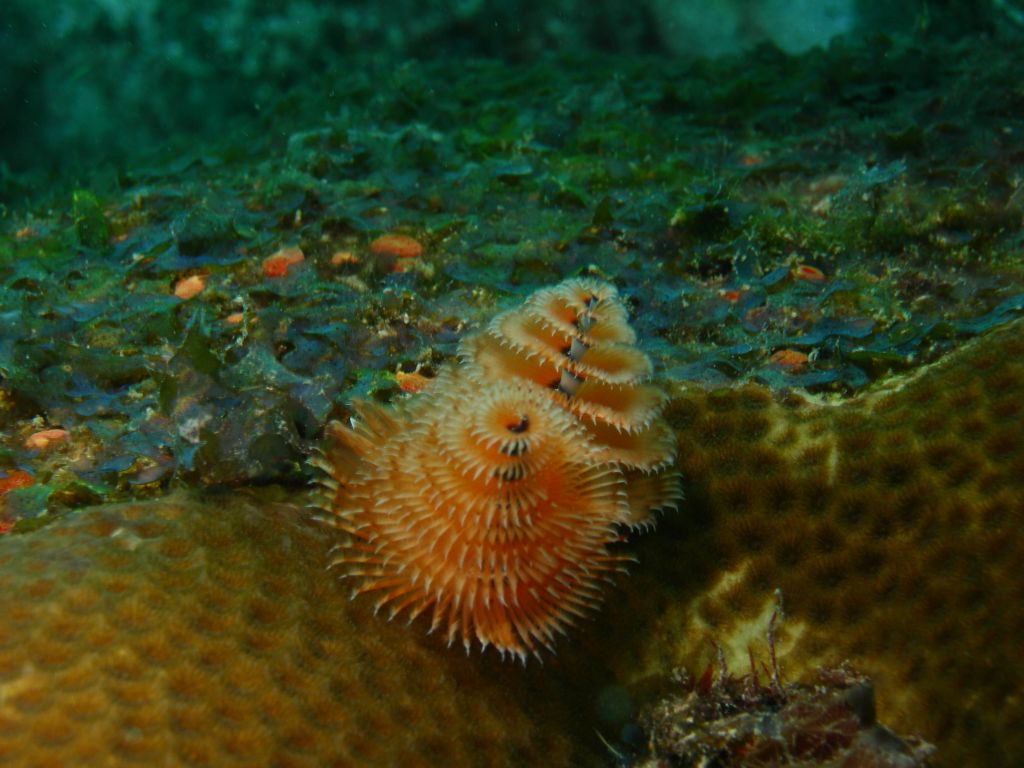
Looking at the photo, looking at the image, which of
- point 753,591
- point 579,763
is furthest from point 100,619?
point 753,591

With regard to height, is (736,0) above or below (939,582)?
above

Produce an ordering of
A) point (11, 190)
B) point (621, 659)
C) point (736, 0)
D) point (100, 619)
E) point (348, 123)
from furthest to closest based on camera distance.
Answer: point (736, 0), point (11, 190), point (348, 123), point (621, 659), point (100, 619)

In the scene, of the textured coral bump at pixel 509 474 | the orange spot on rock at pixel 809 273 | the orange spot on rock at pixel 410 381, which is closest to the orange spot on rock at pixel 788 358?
the orange spot on rock at pixel 809 273

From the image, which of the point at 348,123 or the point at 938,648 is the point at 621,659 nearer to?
the point at 938,648

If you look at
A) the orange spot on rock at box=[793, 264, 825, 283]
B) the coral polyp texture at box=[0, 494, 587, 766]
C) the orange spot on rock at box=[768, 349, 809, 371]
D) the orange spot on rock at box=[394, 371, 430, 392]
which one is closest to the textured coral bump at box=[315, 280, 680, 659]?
the coral polyp texture at box=[0, 494, 587, 766]

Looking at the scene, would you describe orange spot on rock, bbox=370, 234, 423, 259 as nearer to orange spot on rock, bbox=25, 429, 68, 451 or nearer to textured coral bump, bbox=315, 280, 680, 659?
textured coral bump, bbox=315, 280, 680, 659

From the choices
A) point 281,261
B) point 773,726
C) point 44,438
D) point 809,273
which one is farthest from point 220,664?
point 809,273
